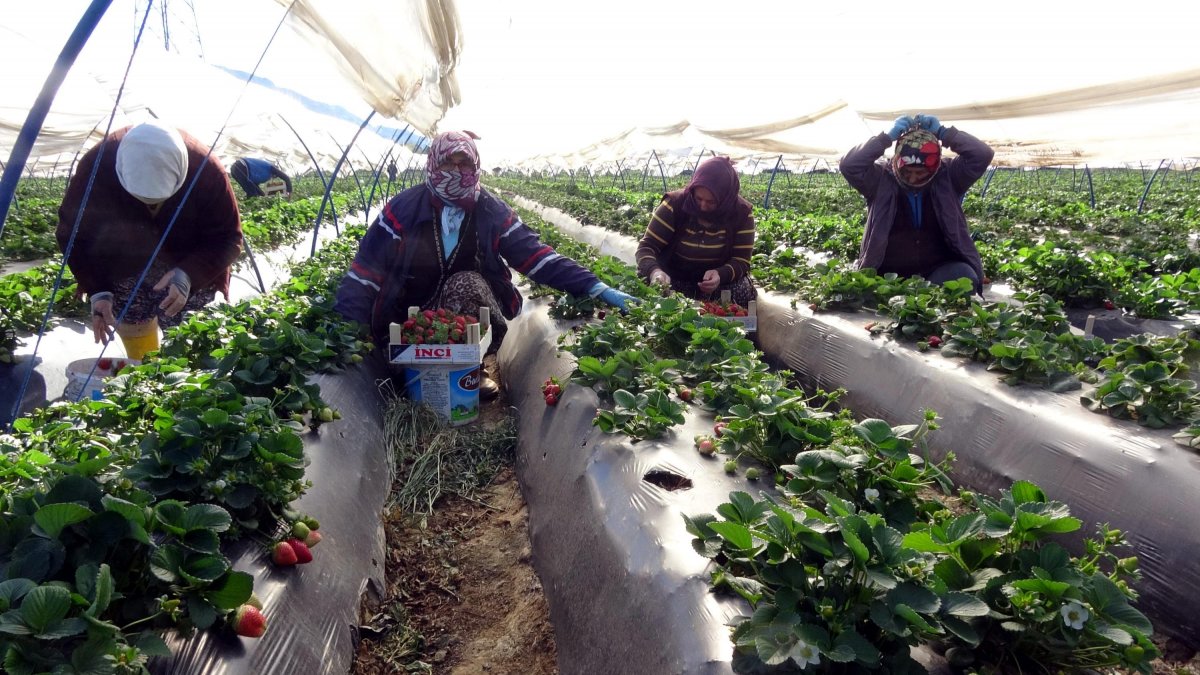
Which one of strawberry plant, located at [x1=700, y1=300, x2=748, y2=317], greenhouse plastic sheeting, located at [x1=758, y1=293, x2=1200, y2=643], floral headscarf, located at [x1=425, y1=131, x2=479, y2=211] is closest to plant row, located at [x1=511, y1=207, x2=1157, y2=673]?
greenhouse plastic sheeting, located at [x1=758, y1=293, x2=1200, y2=643]

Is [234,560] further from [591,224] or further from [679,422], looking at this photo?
[591,224]

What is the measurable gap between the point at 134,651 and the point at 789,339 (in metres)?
4.93

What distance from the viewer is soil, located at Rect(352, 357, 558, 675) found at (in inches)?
102

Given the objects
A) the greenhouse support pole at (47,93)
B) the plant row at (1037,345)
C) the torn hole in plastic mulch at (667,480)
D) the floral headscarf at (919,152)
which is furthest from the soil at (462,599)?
the floral headscarf at (919,152)

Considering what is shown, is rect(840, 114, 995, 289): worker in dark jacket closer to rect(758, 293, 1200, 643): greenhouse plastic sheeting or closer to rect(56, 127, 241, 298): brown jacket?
rect(758, 293, 1200, 643): greenhouse plastic sheeting

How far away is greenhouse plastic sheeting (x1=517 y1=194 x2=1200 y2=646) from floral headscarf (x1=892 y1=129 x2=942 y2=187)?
4.47 ft

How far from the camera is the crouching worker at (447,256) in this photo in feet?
15.1

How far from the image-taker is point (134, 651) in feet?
4.85

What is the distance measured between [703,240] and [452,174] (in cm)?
257

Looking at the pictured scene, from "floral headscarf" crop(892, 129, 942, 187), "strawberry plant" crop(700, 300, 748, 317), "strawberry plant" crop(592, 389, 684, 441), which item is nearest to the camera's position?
"strawberry plant" crop(592, 389, 684, 441)

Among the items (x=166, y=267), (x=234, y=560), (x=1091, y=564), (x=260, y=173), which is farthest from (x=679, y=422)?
(x=260, y=173)

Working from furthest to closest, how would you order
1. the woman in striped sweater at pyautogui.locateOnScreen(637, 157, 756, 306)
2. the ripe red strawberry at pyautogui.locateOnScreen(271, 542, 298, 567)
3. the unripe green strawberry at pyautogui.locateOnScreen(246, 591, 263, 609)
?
the woman in striped sweater at pyautogui.locateOnScreen(637, 157, 756, 306)
the ripe red strawberry at pyautogui.locateOnScreen(271, 542, 298, 567)
the unripe green strawberry at pyautogui.locateOnScreen(246, 591, 263, 609)

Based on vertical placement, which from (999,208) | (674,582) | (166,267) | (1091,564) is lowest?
(999,208)

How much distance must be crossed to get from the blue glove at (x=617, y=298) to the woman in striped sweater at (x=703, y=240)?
3.58 feet
